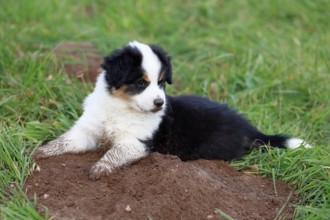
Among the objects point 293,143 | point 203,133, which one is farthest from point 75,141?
point 293,143

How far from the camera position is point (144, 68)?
446 centimetres

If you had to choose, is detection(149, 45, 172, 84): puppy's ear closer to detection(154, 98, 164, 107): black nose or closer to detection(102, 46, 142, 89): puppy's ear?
detection(102, 46, 142, 89): puppy's ear

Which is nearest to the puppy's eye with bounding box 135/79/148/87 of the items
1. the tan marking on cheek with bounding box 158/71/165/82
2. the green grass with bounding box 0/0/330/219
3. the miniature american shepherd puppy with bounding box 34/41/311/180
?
the miniature american shepherd puppy with bounding box 34/41/311/180

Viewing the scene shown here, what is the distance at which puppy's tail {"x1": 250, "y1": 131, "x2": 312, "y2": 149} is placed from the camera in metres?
5.07

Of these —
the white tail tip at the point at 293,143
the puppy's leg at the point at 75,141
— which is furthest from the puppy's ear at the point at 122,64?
the white tail tip at the point at 293,143

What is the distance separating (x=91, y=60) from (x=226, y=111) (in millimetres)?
2217

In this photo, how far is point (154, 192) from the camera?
13.4 ft

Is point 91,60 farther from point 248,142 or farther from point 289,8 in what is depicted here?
point 289,8

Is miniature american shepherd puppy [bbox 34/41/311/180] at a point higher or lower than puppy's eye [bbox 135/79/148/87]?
lower

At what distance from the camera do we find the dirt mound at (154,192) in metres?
3.91

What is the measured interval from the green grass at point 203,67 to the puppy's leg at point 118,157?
21.5 inches

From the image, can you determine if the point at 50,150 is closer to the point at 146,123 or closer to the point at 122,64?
the point at 146,123

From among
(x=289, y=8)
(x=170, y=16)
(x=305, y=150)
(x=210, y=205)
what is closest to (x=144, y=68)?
(x=210, y=205)

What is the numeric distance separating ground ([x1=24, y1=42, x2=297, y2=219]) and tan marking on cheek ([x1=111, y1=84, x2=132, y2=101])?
1.71ft
